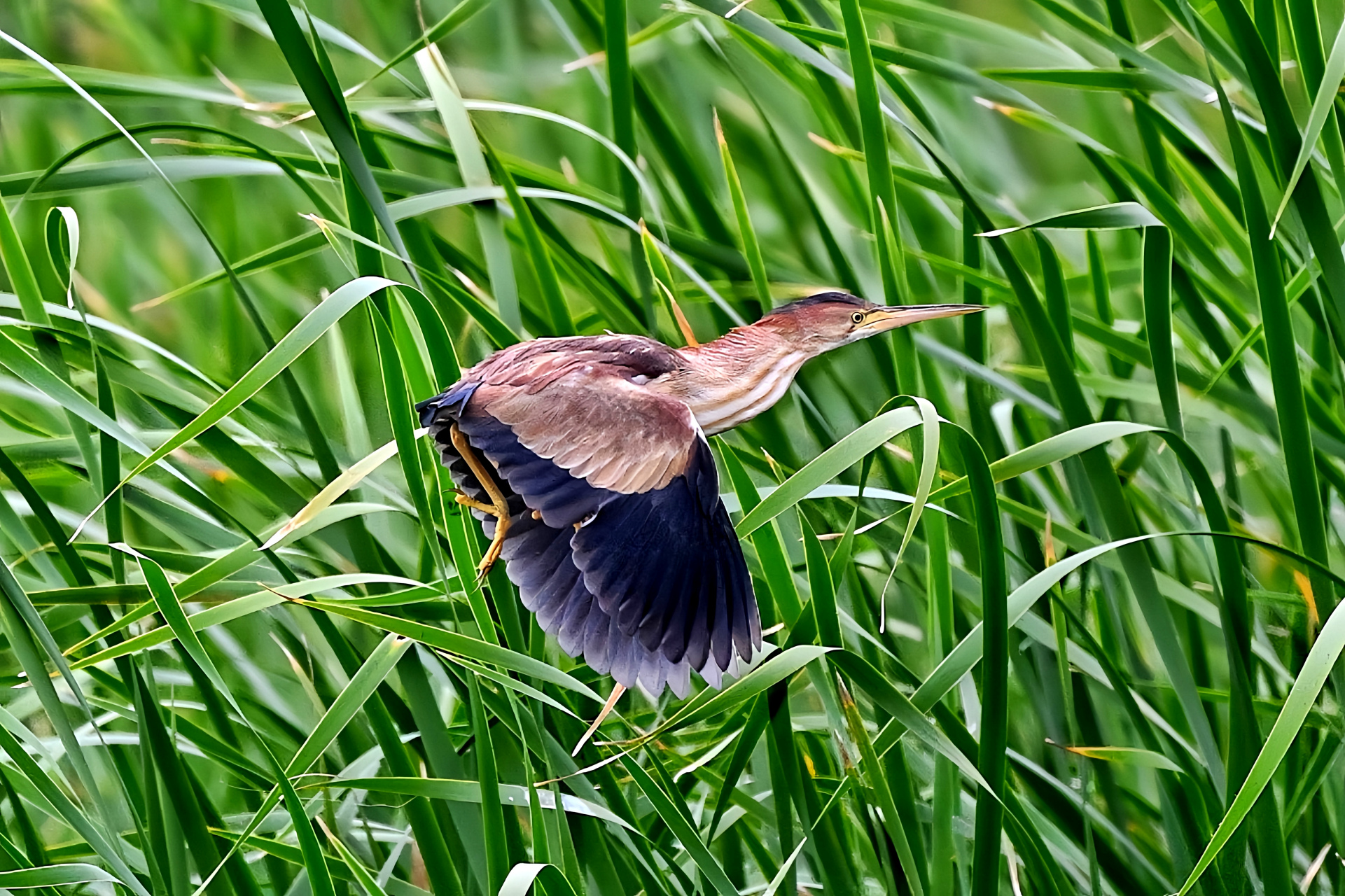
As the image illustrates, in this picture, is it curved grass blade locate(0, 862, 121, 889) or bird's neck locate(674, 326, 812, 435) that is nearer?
curved grass blade locate(0, 862, 121, 889)

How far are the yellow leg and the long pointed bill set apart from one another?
28 cm

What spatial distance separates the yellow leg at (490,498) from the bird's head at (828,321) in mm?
227

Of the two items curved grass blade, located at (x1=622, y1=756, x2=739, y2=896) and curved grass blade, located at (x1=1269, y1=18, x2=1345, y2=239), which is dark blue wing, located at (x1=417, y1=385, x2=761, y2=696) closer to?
curved grass blade, located at (x1=622, y1=756, x2=739, y2=896)

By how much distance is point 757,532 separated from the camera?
77 cm

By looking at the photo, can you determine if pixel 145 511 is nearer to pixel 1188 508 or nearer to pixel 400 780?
pixel 400 780

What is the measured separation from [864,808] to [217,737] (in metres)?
0.45

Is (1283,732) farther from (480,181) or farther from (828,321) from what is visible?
(480,181)

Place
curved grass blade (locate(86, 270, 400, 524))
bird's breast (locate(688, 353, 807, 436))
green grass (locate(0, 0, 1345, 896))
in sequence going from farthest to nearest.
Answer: bird's breast (locate(688, 353, 807, 436)) → green grass (locate(0, 0, 1345, 896)) → curved grass blade (locate(86, 270, 400, 524))

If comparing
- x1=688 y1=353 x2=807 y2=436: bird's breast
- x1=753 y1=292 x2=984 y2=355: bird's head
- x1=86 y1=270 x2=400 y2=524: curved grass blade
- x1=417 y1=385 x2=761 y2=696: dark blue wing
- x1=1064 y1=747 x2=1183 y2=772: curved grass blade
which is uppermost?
x1=86 y1=270 x2=400 y2=524: curved grass blade

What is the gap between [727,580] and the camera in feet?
2.30

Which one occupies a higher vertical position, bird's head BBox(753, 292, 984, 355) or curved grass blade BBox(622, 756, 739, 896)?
bird's head BBox(753, 292, 984, 355)

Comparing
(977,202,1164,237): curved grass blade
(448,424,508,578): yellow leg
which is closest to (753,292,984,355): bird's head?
(977,202,1164,237): curved grass blade

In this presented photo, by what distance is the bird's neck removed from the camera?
816mm

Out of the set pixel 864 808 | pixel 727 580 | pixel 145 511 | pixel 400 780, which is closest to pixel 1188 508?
pixel 864 808
